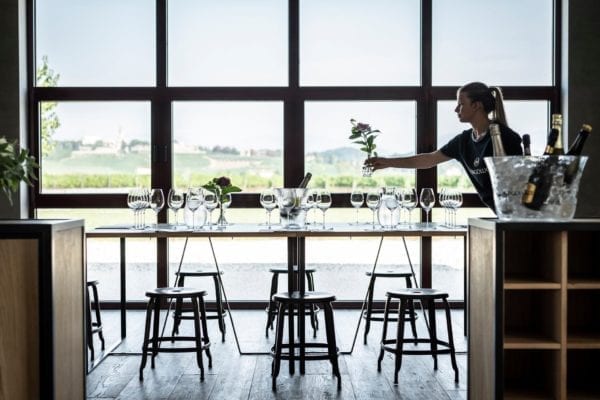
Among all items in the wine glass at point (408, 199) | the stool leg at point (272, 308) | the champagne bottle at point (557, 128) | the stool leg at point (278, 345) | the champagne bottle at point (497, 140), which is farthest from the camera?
the stool leg at point (272, 308)

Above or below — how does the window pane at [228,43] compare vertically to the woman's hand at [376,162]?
above

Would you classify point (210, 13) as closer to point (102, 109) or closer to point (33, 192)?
point (102, 109)

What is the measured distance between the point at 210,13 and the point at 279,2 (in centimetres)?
61

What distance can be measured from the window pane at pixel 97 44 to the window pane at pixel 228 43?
250 mm

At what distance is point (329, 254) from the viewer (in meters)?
5.95

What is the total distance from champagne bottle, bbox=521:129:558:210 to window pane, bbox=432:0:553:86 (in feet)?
11.7

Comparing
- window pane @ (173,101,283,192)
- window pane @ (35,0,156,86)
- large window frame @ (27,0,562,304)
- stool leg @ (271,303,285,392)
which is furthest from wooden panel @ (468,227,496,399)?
window pane @ (35,0,156,86)

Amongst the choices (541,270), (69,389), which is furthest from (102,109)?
(541,270)

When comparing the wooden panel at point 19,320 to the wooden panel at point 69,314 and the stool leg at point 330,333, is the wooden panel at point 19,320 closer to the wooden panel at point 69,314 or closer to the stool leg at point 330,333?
the wooden panel at point 69,314

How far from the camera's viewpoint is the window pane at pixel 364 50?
5.85 m

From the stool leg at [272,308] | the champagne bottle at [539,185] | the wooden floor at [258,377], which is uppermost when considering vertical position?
the champagne bottle at [539,185]

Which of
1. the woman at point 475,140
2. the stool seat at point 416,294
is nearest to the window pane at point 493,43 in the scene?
the woman at point 475,140

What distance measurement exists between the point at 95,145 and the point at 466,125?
10.6ft

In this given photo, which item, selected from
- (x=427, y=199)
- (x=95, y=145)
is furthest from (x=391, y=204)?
(x=95, y=145)
